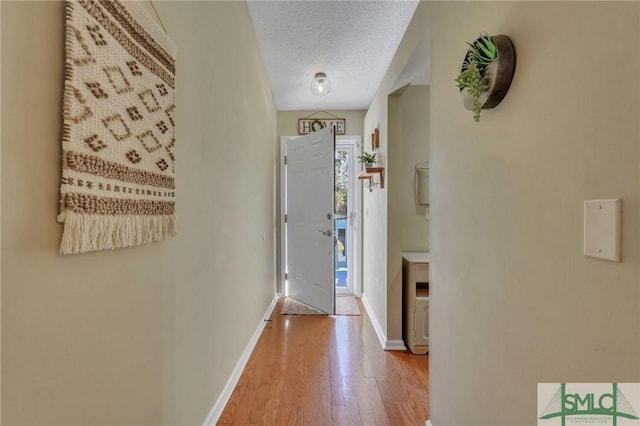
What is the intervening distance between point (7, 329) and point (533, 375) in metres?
1.18

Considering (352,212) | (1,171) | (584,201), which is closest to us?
(1,171)

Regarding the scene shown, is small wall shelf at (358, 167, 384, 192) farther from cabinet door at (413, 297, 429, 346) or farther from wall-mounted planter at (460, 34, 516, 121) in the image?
wall-mounted planter at (460, 34, 516, 121)

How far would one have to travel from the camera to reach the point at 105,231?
2.19 ft

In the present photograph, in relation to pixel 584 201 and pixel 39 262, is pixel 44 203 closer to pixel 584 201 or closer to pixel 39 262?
pixel 39 262

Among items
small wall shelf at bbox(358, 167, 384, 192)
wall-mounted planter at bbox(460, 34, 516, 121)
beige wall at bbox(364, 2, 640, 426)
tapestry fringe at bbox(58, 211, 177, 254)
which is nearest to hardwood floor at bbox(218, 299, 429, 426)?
beige wall at bbox(364, 2, 640, 426)

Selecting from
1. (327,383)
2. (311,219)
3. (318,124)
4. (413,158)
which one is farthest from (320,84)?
(327,383)

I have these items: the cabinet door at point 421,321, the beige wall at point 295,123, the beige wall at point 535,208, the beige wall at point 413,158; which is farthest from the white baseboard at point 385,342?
the beige wall at point 295,123

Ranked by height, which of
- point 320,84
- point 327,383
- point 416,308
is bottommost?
point 327,383

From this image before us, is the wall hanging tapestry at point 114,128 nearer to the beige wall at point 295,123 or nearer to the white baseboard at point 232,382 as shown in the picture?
the white baseboard at point 232,382

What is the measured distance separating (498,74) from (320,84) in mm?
2327

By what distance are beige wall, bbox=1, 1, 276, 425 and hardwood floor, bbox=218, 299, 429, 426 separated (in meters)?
0.26

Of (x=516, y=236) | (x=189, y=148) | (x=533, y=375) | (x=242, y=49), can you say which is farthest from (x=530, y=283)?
(x=242, y=49)

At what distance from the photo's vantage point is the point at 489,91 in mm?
881

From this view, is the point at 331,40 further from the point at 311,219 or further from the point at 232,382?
the point at 232,382
